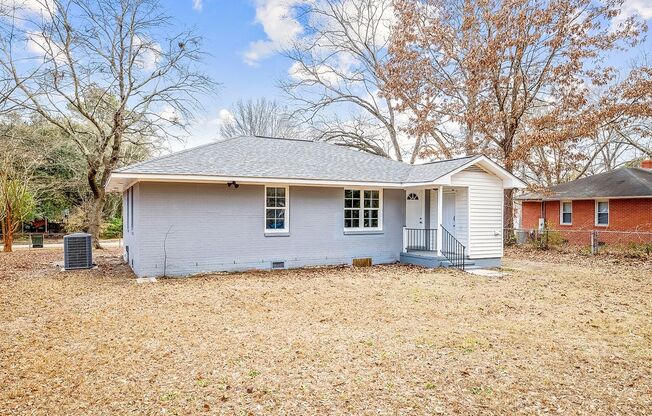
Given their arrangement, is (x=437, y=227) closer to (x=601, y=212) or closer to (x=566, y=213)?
(x=601, y=212)

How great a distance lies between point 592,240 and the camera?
52.0 feet

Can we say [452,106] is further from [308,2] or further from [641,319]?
[641,319]

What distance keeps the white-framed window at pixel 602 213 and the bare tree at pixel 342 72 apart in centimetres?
1016

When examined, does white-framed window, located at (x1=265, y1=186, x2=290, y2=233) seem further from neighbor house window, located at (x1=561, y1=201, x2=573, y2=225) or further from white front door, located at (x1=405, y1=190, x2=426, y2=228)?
neighbor house window, located at (x1=561, y1=201, x2=573, y2=225)

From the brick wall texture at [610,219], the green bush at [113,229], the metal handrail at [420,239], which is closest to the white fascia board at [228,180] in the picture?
the metal handrail at [420,239]

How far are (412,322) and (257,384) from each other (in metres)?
3.15

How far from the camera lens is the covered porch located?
40.9ft

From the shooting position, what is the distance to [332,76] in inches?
982

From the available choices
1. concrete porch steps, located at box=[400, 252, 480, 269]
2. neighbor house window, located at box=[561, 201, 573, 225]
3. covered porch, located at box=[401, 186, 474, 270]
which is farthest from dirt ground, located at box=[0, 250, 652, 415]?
neighbor house window, located at box=[561, 201, 573, 225]

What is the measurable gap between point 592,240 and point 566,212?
6.68m

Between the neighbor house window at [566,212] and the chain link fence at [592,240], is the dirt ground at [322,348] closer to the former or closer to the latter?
the chain link fence at [592,240]

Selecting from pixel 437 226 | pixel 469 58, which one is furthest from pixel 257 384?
pixel 469 58

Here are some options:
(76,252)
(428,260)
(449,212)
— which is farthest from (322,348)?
(76,252)

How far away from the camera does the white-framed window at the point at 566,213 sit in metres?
21.6
